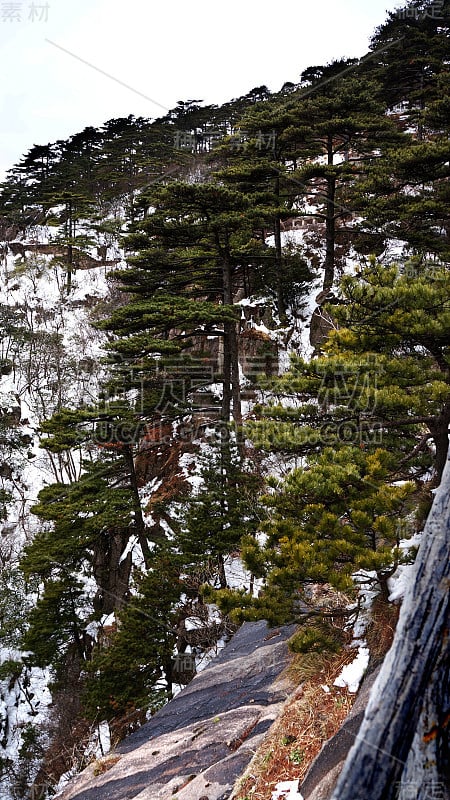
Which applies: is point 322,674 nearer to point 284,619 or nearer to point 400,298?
point 284,619

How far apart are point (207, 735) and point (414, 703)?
379cm

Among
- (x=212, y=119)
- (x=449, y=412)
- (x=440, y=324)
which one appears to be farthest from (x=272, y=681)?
(x=212, y=119)

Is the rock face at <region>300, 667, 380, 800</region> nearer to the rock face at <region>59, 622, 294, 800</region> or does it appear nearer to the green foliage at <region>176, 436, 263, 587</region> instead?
the rock face at <region>59, 622, 294, 800</region>

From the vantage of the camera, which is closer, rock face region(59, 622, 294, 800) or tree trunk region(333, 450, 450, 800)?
tree trunk region(333, 450, 450, 800)

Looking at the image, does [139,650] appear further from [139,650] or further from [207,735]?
[207,735]

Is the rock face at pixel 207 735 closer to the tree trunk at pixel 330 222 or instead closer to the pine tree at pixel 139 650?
the pine tree at pixel 139 650

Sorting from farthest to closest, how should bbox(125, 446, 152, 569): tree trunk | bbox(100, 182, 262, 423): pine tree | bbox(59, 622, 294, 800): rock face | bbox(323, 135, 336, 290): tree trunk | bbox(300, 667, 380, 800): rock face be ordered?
bbox(323, 135, 336, 290): tree trunk, bbox(125, 446, 152, 569): tree trunk, bbox(100, 182, 262, 423): pine tree, bbox(59, 622, 294, 800): rock face, bbox(300, 667, 380, 800): rock face

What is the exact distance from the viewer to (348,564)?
12.8 feet

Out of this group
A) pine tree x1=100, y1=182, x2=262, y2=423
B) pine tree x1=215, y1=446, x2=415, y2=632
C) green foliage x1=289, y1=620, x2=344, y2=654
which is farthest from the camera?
pine tree x1=100, y1=182, x2=262, y2=423

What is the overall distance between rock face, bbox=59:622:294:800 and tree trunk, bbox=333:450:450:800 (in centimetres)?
251

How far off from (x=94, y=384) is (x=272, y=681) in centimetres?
1907

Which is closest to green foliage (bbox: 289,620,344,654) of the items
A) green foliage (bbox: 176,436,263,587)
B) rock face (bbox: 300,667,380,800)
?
rock face (bbox: 300,667,380,800)

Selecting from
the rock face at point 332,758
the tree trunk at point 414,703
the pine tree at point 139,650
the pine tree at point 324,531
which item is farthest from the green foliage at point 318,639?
the pine tree at point 139,650

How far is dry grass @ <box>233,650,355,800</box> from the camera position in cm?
345
